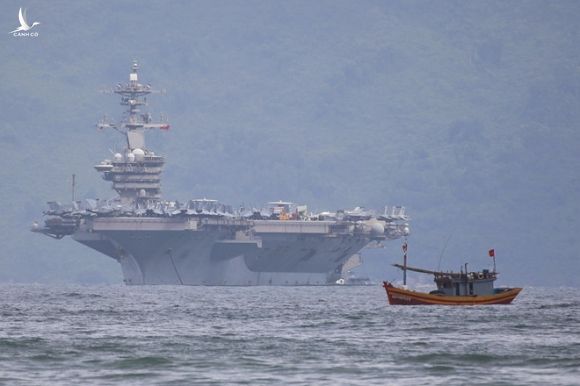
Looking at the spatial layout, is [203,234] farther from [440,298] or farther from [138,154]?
[440,298]

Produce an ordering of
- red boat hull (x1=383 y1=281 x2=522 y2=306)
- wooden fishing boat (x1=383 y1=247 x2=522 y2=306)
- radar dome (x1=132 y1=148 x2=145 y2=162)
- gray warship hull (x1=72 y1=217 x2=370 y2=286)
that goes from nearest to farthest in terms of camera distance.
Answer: wooden fishing boat (x1=383 y1=247 x2=522 y2=306) < red boat hull (x1=383 y1=281 x2=522 y2=306) < gray warship hull (x1=72 y1=217 x2=370 y2=286) < radar dome (x1=132 y1=148 x2=145 y2=162)

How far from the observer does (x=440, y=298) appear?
97.3 m

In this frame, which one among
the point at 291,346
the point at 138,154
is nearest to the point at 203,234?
the point at 138,154


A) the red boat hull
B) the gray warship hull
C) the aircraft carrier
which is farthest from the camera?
the gray warship hull

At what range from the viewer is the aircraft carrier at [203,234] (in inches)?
6516

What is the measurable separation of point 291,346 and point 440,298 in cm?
2776

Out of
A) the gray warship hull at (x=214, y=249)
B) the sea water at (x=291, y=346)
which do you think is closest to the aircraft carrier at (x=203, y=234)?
the gray warship hull at (x=214, y=249)

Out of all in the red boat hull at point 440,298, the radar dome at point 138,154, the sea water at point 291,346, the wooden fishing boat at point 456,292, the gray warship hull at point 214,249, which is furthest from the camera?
the radar dome at point 138,154

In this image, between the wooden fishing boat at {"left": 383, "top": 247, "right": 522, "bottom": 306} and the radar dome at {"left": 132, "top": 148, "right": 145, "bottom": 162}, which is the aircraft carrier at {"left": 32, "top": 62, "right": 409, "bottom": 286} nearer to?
the radar dome at {"left": 132, "top": 148, "right": 145, "bottom": 162}

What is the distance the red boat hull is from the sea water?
50 cm

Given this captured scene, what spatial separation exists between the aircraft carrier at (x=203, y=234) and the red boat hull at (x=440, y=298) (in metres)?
63.8

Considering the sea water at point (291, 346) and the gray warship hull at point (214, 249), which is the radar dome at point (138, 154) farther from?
the sea water at point (291, 346)

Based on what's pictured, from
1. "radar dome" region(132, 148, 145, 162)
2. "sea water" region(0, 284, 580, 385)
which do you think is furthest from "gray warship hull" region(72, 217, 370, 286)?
"sea water" region(0, 284, 580, 385)

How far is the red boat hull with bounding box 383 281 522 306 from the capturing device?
320 feet
